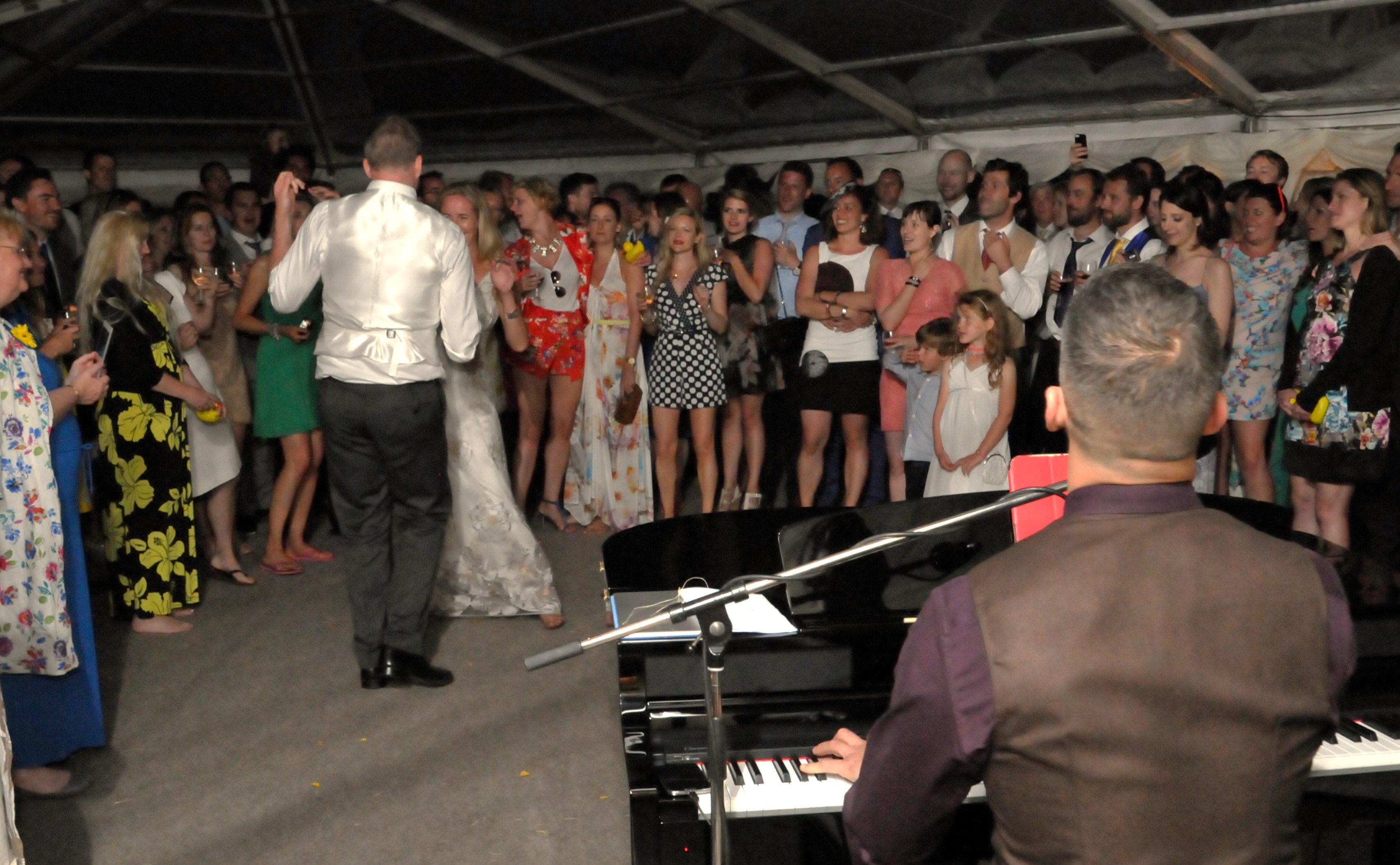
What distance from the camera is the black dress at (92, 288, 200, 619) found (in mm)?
4277

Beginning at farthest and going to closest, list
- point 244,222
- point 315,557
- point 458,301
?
point 244,222
point 315,557
point 458,301

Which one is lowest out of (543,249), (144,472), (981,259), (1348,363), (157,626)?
(157,626)

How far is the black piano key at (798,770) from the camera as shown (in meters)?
2.00

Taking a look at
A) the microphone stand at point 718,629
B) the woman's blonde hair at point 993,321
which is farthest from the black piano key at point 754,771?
the woman's blonde hair at point 993,321

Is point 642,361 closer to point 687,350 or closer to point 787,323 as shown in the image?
point 687,350

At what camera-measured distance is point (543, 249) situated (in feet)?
18.2

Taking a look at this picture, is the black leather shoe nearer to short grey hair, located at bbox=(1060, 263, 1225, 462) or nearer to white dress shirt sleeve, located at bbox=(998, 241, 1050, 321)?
white dress shirt sleeve, located at bbox=(998, 241, 1050, 321)

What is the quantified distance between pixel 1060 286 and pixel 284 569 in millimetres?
3599

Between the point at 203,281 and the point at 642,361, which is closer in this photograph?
→ the point at 203,281

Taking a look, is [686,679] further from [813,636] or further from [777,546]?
[777,546]

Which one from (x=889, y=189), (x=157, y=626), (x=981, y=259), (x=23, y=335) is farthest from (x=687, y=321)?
(x=23, y=335)

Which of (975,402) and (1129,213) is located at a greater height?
(1129,213)

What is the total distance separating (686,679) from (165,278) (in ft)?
11.6

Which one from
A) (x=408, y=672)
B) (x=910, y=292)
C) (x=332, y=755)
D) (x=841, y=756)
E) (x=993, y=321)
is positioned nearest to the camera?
(x=841, y=756)
